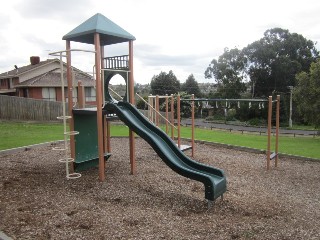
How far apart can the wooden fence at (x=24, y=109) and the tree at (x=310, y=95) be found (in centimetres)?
1926

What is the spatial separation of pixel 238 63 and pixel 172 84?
39.5 feet

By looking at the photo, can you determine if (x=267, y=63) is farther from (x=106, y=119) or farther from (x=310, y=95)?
(x=106, y=119)

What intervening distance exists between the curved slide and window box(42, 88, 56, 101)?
2571 centimetres

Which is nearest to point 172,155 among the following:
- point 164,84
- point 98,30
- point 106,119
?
point 106,119

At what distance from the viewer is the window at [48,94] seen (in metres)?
30.5

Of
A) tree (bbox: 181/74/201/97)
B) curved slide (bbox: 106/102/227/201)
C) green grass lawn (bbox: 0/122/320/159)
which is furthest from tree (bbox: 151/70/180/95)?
curved slide (bbox: 106/102/227/201)

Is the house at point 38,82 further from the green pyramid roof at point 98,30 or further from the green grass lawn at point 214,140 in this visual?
the green pyramid roof at point 98,30

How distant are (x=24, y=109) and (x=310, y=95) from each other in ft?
70.8

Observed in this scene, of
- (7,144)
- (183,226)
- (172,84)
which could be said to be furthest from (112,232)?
(172,84)

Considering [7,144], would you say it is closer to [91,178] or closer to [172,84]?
[91,178]

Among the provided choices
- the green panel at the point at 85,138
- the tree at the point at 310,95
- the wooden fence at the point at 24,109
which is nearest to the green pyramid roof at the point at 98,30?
the green panel at the point at 85,138

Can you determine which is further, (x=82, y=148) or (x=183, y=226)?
(x=82, y=148)

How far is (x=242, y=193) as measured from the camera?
6.30m

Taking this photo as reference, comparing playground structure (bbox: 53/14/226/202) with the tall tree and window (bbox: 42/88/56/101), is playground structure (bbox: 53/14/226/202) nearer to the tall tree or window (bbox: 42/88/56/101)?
window (bbox: 42/88/56/101)
